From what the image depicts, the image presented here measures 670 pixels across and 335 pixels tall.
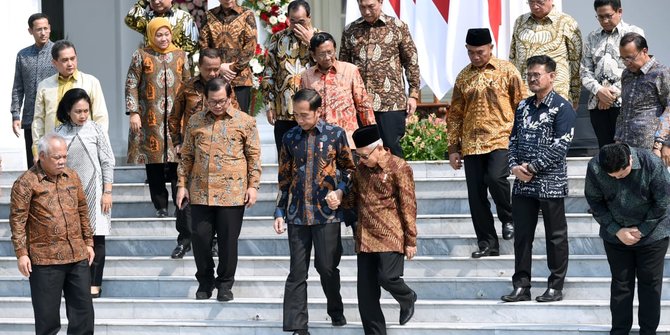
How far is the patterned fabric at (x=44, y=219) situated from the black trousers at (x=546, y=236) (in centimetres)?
300

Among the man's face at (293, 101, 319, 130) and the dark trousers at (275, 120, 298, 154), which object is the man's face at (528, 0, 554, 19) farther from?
the man's face at (293, 101, 319, 130)

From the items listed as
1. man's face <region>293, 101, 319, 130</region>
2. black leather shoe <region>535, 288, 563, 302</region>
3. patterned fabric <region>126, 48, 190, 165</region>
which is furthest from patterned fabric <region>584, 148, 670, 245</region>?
patterned fabric <region>126, 48, 190, 165</region>

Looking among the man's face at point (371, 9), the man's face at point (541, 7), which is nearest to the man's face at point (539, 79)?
the man's face at point (541, 7)

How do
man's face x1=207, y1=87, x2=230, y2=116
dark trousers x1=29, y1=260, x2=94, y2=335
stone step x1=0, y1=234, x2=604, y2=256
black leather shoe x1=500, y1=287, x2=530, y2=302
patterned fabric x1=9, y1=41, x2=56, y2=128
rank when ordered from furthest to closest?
patterned fabric x1=9, y1=41, x2=56, y2=128 < stone step x1=0, y1=234, x2=604, y2=256 < man's face x1=207, y1=87, x2=230, y2=116 < black leather shoe x1=500, y1=287, x2=530, y2=302 < dark trousers x1=29, y1=260, x2=94, y2=335

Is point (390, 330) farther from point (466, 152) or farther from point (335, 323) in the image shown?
point (466, 152)

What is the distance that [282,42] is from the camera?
10.6 meters

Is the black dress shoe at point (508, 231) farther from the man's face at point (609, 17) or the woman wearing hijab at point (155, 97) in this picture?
the woman wearing hijab at point (155, 97)

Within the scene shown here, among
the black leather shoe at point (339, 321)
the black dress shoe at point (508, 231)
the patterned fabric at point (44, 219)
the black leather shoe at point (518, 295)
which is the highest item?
the patterned fabric at point (44, 219)

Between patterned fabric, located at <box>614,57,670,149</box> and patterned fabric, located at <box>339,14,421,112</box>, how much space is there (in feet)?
5.42

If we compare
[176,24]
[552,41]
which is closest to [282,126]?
[176,24]

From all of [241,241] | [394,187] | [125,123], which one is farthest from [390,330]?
[125,123]

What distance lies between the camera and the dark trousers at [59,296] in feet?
29.0

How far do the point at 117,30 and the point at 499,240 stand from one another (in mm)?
6975

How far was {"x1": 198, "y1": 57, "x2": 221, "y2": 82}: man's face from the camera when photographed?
400 inches
